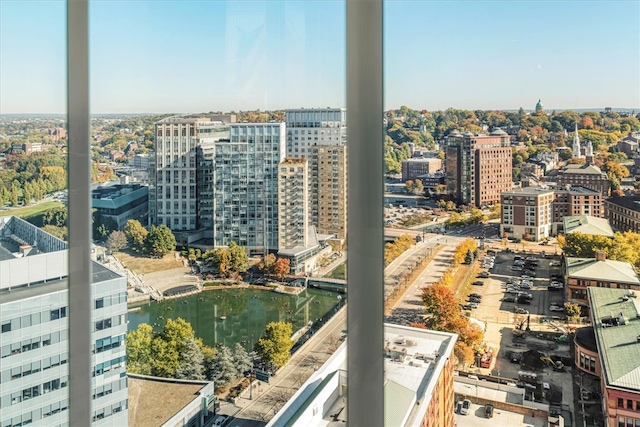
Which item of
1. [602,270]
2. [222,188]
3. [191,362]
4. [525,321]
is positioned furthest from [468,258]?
[191,362]

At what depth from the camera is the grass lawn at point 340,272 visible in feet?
4.92

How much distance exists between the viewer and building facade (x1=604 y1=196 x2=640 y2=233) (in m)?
1.30

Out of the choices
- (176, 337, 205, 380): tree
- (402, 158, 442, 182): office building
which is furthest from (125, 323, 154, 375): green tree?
(402, 158, 442, 182): office building

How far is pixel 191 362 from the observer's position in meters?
1.79

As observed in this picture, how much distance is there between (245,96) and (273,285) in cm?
63

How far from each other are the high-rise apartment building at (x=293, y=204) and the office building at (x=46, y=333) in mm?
631

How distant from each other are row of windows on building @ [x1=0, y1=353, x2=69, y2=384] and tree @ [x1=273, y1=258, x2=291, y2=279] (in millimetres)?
832

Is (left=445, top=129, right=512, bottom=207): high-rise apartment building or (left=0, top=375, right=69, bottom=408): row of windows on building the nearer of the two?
(left=445, top=129, right=512, bottom=207): high-rise apartment building

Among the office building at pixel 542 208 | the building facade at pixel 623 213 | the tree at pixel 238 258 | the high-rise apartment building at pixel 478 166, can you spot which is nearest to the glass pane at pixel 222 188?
the tree at pixel 238 258

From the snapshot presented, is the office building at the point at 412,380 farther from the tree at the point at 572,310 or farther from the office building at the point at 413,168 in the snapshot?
the office building at the point at 413,168

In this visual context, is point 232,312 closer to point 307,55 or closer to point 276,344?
point 276,344

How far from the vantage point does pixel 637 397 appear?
47.0 inches

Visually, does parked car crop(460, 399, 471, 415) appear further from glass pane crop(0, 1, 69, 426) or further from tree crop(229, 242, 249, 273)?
glass pane crop(0, 1, 69, 426)

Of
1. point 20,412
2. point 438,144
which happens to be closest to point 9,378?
point 20,412
